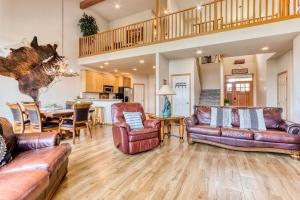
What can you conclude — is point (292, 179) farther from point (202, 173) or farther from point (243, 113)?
point (243, 113)

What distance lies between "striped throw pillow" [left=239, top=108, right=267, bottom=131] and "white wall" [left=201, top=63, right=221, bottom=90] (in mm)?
5344

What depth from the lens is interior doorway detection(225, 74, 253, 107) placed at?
9031mm

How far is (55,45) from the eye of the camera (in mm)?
5789

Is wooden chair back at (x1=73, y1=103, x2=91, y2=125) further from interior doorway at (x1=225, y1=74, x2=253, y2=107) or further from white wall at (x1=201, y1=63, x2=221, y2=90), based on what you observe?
interior doorway at (x1=225, y1=74, x2=253, y2=107)

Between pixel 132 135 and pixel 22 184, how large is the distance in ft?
6.26

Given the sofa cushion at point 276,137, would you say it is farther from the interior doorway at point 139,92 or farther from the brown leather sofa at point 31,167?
the interior doorway at point 139,92

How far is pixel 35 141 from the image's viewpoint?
2010 millimetres

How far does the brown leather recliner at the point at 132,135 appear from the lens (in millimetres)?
2949

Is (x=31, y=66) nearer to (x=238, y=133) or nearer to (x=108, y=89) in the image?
(x=108, y=89)

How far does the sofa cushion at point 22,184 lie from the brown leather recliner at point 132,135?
1.68 meters

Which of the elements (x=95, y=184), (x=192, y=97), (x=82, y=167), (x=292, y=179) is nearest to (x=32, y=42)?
(x=82, y=167)

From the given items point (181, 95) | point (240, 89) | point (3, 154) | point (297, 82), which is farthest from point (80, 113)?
point (240, 89)

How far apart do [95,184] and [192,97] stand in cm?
517

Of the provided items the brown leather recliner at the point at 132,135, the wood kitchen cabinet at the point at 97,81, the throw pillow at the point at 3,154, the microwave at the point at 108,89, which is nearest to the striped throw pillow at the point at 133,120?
the brown leather recliner at the point at 132,135
